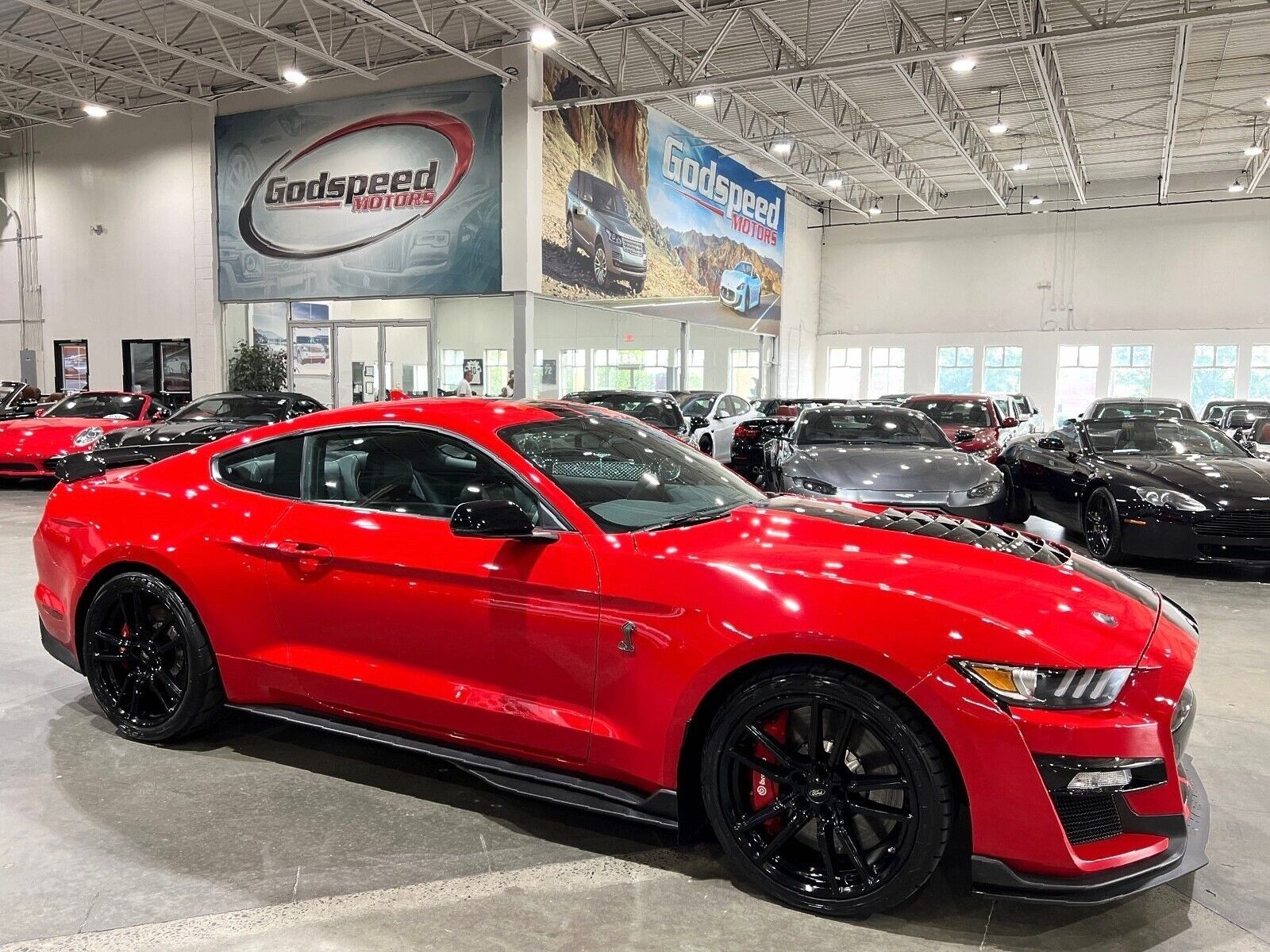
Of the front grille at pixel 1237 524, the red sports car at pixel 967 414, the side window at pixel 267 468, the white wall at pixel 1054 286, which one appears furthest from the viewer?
the white wall at pixel 1054 286

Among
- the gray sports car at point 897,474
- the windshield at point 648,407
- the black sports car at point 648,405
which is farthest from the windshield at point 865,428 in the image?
the windshield at point 648,407

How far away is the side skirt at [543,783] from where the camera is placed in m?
2.59

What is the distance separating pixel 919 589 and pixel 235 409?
11.2 metres

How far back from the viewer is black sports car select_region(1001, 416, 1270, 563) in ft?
21.5

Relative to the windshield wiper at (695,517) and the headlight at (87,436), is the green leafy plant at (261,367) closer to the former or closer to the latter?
the headlight at (87,436)

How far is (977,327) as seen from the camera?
28625 mm

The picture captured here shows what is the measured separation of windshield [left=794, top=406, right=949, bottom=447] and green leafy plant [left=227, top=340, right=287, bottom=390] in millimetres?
13405

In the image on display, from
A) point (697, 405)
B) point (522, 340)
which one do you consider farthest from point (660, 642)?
point (697, 405)

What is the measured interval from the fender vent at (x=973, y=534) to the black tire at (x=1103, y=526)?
14.9ft

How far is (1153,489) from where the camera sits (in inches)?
272

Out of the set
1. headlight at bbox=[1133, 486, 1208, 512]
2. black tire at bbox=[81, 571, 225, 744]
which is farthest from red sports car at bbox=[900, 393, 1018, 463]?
black tire at bbox=[81, 571, 225, 744]

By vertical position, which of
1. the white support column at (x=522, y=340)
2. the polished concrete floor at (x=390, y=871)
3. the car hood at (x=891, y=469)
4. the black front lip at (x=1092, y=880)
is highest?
the white support column at (x=522, y=340)

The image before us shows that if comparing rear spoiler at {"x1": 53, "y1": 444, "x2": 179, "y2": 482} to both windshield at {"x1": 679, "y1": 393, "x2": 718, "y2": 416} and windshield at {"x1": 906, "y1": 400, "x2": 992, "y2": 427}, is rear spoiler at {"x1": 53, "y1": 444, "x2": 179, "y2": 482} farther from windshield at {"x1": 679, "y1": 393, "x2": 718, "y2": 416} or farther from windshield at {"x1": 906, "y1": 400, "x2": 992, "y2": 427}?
windshield at {"x1": 679, "y1": 393, "x2": 718, "y2": 416}

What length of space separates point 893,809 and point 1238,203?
29579mm
